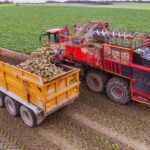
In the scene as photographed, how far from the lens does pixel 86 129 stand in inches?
260

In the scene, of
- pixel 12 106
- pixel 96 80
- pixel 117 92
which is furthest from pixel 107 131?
pixel 12 106

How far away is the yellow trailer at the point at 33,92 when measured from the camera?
6.14m

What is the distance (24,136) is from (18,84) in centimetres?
136

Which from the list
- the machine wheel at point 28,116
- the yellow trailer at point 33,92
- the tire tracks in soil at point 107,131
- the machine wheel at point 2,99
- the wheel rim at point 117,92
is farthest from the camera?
the wheel rim at point 117,92

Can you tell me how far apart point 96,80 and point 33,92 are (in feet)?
9.66

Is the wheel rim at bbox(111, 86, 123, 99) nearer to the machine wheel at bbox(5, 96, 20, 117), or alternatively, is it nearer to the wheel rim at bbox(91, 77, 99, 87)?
the wheel rim at bbox(91, 77, 99, 87)

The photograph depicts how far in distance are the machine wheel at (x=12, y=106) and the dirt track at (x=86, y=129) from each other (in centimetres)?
16

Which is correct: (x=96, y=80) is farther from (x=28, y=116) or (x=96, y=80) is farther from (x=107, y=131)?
(x=28, y=116)

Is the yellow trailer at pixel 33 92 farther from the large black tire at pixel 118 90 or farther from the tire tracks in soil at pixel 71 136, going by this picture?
the large black tire at pixel 118 90

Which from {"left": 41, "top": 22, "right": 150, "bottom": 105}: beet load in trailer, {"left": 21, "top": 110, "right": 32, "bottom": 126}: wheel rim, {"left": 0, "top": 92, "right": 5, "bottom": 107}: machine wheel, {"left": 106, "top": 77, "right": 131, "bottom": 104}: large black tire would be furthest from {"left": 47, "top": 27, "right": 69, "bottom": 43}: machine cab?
{"left": 21, "top": 110, "right": 32, "bottom": 126}: wheel rim

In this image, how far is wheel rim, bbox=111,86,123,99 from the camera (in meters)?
7.80

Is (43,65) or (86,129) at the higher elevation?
(43,65)

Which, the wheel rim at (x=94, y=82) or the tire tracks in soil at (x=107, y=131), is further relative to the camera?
the wheel rim at (x=94, y=82)

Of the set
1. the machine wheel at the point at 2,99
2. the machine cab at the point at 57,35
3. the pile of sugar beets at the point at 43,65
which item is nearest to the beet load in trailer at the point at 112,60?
the machine cab at the point at 57,35
